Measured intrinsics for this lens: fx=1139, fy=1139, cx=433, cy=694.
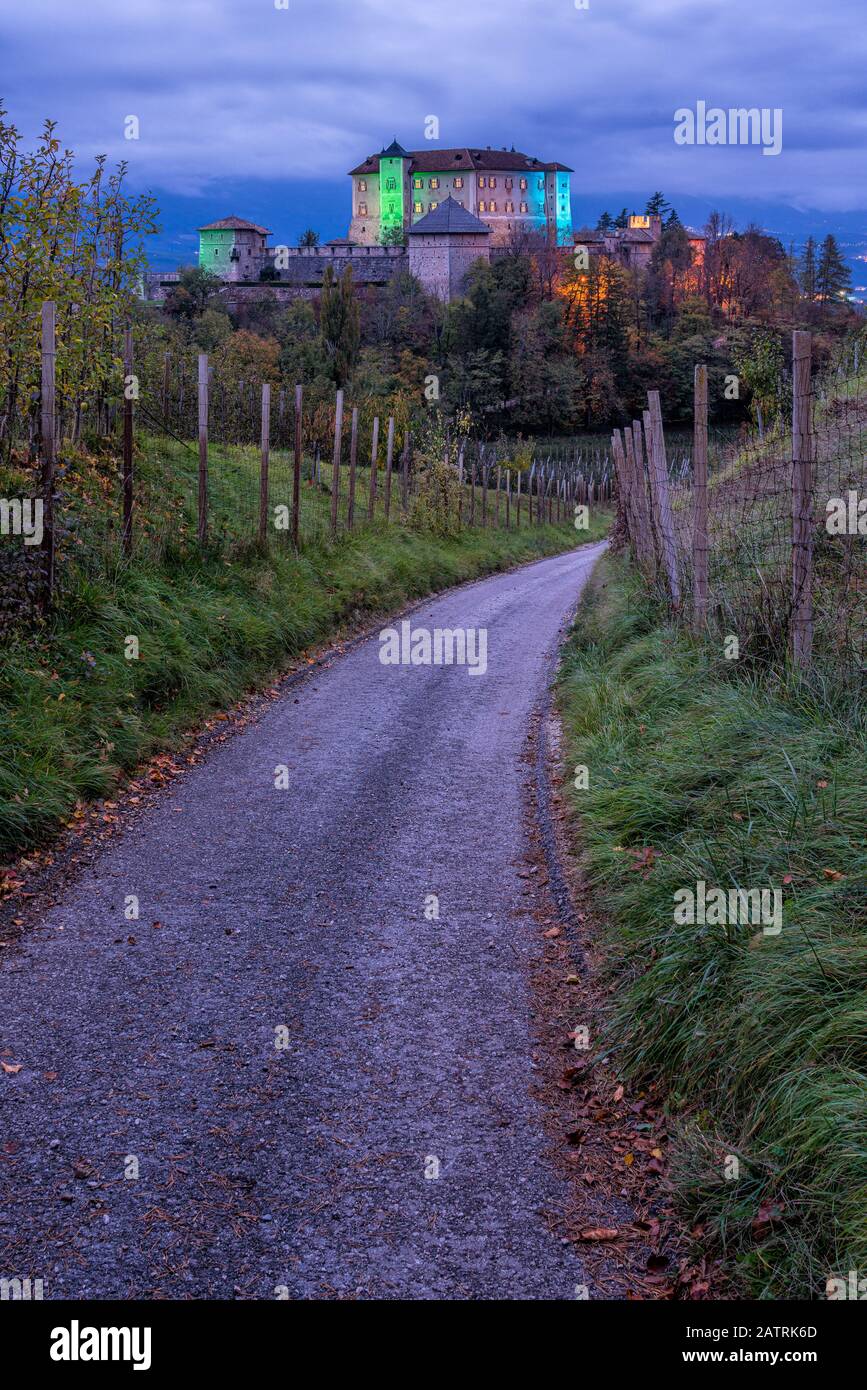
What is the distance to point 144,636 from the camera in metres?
9.88

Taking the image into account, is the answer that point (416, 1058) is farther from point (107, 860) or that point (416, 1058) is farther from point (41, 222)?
point (41, 222)

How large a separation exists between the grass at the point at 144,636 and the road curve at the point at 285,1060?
0.62m

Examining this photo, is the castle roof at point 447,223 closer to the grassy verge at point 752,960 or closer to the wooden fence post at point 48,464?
the wooden fence post at point 48,464

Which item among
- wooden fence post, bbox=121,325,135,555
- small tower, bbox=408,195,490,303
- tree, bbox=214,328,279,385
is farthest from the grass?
small tower, bbox=408,195,490,303

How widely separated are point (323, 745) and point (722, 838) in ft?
15.9

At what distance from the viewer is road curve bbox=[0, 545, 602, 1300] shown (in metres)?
3.43

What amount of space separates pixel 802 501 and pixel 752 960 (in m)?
3.69

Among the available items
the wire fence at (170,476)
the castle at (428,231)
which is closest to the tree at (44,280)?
the wire fence at (170,476)

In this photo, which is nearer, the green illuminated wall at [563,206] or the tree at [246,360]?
the tree at [246,360]

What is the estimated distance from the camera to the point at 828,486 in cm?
975

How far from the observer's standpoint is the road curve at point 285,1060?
11.2 ft

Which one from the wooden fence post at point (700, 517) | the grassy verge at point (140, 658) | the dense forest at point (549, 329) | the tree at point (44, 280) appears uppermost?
the dense forest at point (549, 329)

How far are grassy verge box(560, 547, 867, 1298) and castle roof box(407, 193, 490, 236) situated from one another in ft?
325

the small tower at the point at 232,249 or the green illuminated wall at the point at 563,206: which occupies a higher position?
the green illuminated wall at the point at 563,206
